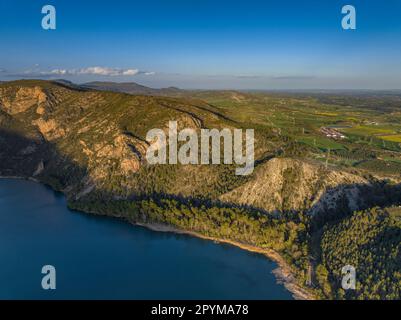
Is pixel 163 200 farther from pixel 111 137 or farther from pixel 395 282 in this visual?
pixel 395 282

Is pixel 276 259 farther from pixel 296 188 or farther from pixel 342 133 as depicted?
pixel 342 133

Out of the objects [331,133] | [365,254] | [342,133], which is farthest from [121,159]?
[342,133]

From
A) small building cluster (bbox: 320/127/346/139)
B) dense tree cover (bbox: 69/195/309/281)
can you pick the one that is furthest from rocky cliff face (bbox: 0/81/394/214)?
small building cluster (bbox: 320/127/346/139)

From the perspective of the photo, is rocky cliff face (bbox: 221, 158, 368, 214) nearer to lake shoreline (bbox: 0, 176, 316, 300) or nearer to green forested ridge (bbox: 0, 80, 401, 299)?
green forested ridge (bbox: 0, 80, 401, 299)

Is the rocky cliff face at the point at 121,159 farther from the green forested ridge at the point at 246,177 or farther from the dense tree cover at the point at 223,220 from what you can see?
the dense tree cover at the point at 223,220

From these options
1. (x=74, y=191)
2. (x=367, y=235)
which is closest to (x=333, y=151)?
(x=367, y=235)

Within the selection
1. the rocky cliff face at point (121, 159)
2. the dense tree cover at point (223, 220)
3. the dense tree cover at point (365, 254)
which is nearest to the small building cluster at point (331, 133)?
the rocky cliff face at point (121, 159)
